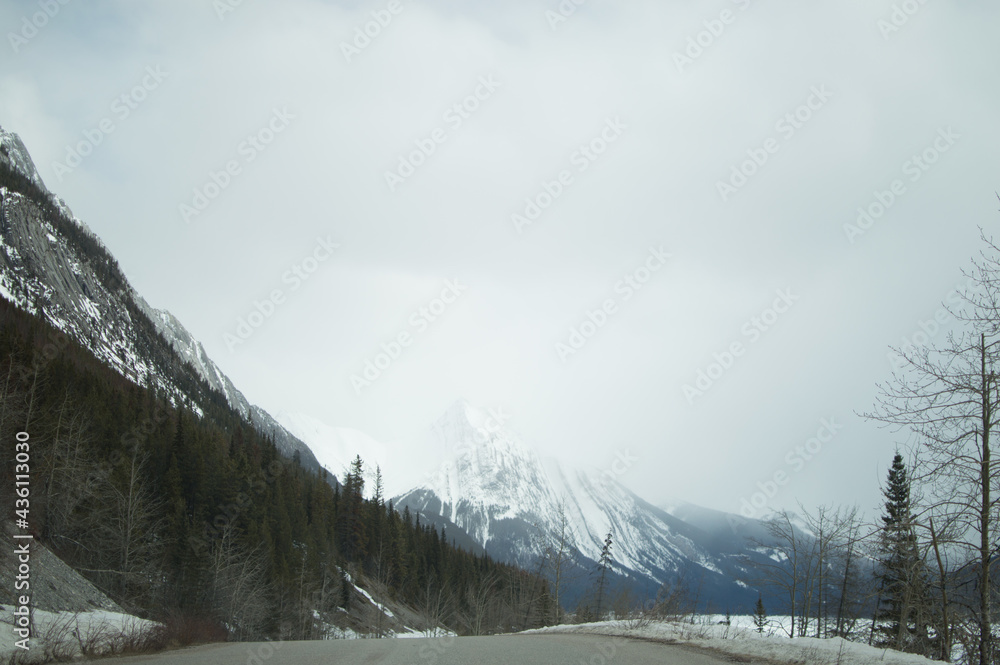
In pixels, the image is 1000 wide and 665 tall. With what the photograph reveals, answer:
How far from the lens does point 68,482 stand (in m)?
30.6

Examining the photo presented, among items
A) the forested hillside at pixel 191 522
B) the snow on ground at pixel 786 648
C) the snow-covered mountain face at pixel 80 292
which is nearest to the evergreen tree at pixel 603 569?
the forested hillside at pixel 191 522

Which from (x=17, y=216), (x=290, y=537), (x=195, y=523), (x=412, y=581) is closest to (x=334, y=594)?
(x=290, y=537)

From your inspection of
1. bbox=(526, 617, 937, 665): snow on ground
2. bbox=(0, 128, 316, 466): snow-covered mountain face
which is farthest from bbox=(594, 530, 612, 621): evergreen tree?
bbox=(0, 128, 316, 466): snow-covered mountain face

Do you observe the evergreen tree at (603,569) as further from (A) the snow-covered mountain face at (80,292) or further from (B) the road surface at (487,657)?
(A) the snow-covered mountain face at (80,292)

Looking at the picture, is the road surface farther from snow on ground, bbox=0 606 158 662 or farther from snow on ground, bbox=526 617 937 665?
A: snow on ground, bbox=0 606 158 662

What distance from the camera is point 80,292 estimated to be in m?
121

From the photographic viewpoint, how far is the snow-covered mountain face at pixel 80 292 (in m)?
102

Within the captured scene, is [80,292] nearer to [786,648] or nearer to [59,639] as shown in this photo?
[59,639]

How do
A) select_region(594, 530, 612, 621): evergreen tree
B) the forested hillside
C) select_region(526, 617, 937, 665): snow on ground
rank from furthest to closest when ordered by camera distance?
select_region(594, 530, 612, 621): evergreen tree → the forested hillside → select_region(526, 617, 937, 665): snow on ground

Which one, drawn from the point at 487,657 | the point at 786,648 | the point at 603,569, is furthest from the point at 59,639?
the point at 603,569

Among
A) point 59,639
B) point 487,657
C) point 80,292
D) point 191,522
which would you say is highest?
point 80,292

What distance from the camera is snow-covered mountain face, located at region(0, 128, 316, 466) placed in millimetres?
102500

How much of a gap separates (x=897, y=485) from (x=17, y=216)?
458 feet

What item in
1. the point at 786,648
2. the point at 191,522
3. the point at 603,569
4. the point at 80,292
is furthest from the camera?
the point at 80,292
